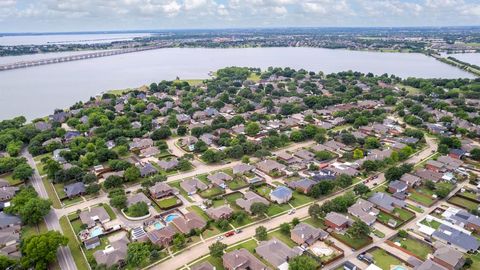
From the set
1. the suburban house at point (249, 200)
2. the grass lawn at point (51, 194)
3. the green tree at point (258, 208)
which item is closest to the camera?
the green tree at point (258, 208)

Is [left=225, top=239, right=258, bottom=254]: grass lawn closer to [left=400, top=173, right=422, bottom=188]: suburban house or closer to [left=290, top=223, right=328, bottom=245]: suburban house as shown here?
[left=290, top=223, right=328, bottom=245]: suburban house

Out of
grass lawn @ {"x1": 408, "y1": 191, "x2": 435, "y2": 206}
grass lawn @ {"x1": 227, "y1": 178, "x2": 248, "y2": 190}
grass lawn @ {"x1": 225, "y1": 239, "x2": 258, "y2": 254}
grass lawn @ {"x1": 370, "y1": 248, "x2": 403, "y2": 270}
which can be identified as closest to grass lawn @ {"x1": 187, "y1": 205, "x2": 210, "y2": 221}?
grass lawn @ {"x1": 225, "y1": 239, "x2": 258, "y2": 254}

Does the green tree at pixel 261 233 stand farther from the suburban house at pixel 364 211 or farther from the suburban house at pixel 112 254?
the suburban house at pixel 112 254

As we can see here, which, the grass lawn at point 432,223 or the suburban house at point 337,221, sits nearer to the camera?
the suburban house at point 337,221

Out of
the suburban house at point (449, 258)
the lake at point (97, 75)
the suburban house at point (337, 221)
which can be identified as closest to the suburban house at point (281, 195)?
the suburban house at point (337, 221)

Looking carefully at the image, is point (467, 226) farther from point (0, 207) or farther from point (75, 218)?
point (0, 207)

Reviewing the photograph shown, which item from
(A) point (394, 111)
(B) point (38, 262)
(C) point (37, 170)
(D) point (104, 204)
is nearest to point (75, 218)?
(D) point (104, 204)

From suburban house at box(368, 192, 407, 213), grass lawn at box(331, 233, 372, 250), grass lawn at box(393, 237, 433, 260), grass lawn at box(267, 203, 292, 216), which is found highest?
suburban house at box(368, 192, 407, 213)
